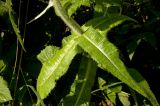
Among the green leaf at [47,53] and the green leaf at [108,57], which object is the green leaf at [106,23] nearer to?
the green leaf at [108,57]

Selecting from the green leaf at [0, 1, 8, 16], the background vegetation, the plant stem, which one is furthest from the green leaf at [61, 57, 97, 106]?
the green leaf at [0, 1, 8, 16]

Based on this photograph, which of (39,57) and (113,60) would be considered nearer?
(113,60)

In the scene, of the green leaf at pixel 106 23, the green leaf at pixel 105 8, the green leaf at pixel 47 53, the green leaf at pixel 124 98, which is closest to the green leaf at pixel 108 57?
the green leaf at pixel 106 23

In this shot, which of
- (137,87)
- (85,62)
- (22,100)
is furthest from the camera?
(22,100)

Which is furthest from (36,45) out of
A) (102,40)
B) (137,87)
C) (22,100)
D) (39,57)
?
(137,87)

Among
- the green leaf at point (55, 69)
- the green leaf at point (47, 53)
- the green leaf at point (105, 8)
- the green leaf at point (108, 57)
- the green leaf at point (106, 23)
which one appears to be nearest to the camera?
the green leaf at point (108, 57)

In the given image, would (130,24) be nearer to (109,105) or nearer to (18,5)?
(109,105)

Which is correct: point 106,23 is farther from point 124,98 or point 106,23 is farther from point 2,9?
point 2,9
